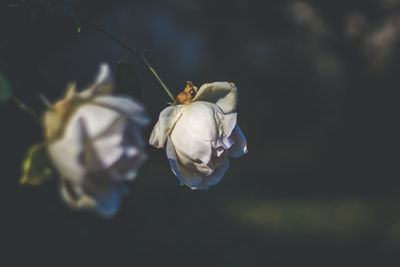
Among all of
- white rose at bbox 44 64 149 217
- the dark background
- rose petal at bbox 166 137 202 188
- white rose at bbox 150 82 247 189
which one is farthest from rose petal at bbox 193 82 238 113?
the dark background

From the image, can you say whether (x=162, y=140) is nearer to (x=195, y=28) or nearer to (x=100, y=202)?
(x=100, y=202)

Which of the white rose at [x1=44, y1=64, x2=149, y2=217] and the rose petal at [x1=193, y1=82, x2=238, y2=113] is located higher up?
the white rose at [x1=44, y1=64, x2=149, y2=217]

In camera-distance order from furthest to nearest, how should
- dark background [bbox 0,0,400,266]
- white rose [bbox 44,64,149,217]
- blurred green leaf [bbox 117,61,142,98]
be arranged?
1. dark background [bbox 0,0,400,266]
2. blurred green leaf [bbox 117,61,142,98]
3. white rose [bbox 44,64,149,217]

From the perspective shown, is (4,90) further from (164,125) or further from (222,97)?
(222,97)

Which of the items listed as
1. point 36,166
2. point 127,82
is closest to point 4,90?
point 36,166

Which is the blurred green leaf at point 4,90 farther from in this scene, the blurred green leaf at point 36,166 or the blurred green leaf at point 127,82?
the blurred green leaf at point 127,82

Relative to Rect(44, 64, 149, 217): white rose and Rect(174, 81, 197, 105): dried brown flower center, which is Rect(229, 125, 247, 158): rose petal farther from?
Rect(44, 64, 149, 217): white rose

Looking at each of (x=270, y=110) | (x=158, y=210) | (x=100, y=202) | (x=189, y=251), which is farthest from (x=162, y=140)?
(x=270, y=110)
